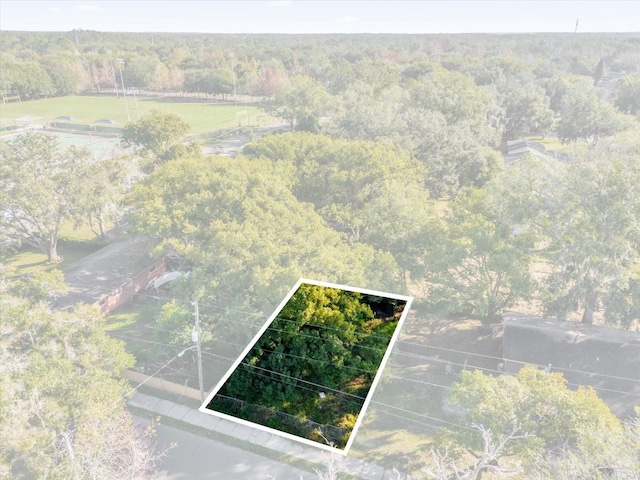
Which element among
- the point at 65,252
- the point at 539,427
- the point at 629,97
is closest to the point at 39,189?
the point at 65,252

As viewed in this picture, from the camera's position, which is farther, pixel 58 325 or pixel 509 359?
pixel 509 359

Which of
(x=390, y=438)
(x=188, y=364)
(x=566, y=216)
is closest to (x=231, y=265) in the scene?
(x=188, y=364)

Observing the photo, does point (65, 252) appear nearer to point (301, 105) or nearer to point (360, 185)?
point (360, 185)

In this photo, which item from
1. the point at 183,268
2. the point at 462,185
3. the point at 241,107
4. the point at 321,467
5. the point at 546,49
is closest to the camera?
the point at 321,467

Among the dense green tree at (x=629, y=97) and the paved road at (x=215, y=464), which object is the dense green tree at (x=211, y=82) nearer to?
the dense green tree at (x=629, y=97)

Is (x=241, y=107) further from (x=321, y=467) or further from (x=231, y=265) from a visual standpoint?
(x=321, y=467)

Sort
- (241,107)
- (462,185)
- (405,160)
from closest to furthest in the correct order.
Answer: (405,160) < (462,185) < (241,107)
